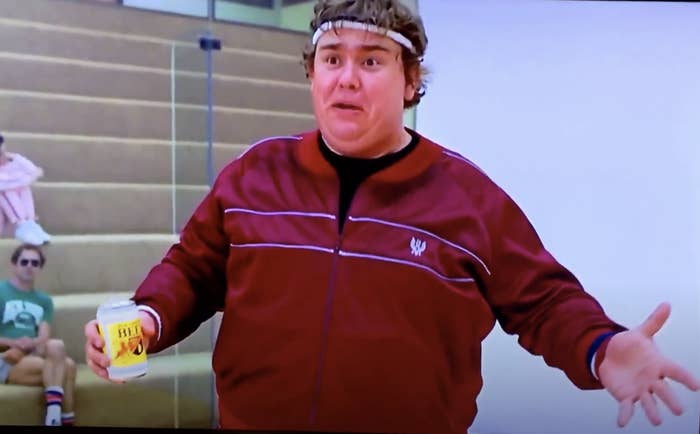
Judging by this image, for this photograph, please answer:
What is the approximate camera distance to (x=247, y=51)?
2.24m

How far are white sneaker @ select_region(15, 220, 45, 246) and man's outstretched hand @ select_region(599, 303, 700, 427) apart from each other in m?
1.44

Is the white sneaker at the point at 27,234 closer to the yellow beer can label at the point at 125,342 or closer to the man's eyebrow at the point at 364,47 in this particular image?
the yellow beer can label at the point at 125,342

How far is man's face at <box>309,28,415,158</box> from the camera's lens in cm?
188

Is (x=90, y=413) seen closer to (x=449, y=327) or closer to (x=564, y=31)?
(x=449, y=327)

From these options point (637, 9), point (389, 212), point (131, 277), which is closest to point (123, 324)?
point (131, 277)

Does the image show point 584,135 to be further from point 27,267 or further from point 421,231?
point 27,267

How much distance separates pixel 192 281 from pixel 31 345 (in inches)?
20.7

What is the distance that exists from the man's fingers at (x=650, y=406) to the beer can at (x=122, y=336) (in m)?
1.11

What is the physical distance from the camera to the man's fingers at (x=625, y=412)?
72.0 inches

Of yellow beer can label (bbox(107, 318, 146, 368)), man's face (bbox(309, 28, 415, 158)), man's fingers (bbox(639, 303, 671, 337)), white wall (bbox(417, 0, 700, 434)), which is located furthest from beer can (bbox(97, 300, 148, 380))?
man's fingers (bbox(639, 303, 671, 337))

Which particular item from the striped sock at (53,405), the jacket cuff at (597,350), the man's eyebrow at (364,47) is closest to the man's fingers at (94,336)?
the striped sock at (53,405)

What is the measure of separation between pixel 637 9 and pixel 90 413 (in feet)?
5.71

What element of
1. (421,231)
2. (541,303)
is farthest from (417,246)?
(541,303)

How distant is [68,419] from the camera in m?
2.14
